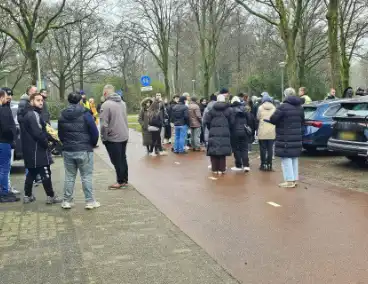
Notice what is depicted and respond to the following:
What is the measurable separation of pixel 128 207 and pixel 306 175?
173 inches

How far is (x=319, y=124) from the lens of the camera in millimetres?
11984

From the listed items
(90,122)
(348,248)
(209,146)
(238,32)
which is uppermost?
(238,32)

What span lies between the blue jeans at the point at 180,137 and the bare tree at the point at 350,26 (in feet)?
48.4

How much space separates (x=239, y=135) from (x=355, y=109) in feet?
8.64

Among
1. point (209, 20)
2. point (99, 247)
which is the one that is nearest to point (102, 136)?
point (99, 247)

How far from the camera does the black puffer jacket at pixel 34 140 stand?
23.3 ft

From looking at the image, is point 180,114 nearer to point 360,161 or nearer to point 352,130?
point 360,161

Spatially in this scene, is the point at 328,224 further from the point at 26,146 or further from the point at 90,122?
the point at 26,146

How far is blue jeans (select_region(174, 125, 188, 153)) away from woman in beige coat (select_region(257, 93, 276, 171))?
403cm

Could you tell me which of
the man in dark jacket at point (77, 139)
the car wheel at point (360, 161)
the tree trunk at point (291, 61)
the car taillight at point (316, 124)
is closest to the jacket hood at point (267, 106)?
the car taillight at point (316, 124)

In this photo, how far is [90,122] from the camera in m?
7.10

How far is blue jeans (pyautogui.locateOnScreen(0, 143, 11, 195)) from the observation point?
7.71 metres

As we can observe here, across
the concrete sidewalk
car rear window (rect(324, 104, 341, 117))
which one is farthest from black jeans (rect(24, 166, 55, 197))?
car rear window (rect(324, 104, 341, 117))

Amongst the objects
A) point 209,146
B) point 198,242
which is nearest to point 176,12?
point 209,146
